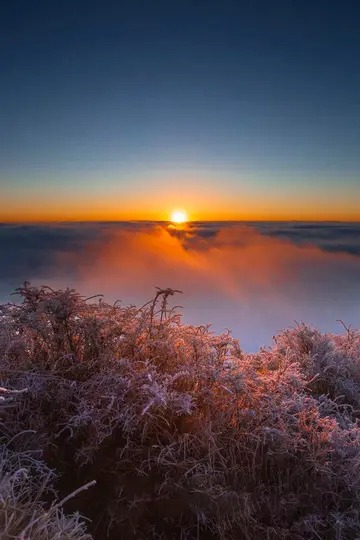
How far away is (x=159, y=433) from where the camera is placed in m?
4.08

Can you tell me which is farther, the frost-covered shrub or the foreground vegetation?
the foreground vegetation

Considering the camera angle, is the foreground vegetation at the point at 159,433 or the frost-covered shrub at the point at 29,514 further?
the foreground vegetation at the point at 159,433

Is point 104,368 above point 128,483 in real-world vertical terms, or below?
above

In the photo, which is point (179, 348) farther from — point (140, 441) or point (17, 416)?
point (17, 416)

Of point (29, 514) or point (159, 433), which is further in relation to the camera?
point (159, 433)

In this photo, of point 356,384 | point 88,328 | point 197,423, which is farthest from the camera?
point 356,384

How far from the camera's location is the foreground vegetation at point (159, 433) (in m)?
3.85

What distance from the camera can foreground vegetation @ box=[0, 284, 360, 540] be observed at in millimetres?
3854

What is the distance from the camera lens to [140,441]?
407 cm

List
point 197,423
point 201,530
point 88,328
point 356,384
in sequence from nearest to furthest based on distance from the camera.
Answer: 1. point 201,530
2. point 197,423
3. point 88,328
4. point 356,384

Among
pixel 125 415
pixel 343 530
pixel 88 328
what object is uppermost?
pixel 88 328

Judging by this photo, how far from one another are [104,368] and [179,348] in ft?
2.31

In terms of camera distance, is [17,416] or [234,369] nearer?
[17,416]

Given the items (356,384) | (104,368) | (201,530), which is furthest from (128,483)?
(356,384)
